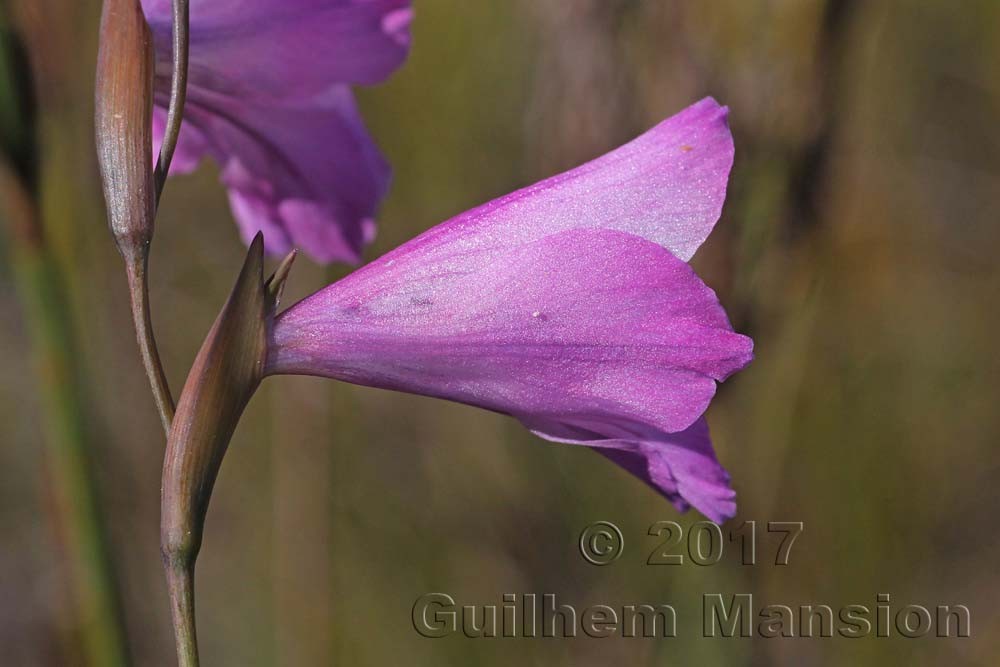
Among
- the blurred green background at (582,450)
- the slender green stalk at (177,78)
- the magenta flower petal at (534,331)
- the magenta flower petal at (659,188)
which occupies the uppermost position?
the slender green stalk at (177,78)

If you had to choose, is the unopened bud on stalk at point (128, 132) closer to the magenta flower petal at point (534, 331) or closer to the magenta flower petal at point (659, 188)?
the magenta flower petal at point (534, 331)

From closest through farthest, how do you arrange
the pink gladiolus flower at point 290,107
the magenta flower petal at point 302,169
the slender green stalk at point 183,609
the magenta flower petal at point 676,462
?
the slender green stalk at point 183,609
the magenta flower petal at point 676,462
the pink gladiolus flower at point 290,107
the magenta flower petal at point 302,169

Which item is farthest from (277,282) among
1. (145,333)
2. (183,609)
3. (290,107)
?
(290,107)

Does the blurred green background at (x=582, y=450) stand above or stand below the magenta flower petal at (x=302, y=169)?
below

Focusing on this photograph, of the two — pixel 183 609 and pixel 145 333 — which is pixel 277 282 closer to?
pixel 145 333

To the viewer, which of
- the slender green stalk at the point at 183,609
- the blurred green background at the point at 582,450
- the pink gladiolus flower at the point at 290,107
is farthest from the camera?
the blurred green background at the point at 582,450

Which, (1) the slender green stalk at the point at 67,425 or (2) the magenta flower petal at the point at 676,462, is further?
(1) the slender green stalk at the point at 67,425

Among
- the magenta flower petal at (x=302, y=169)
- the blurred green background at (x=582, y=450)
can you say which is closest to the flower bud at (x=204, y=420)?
the magenta flower petal at (x=302, y=169)
